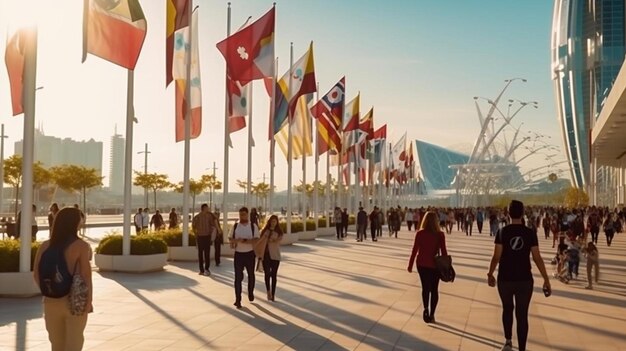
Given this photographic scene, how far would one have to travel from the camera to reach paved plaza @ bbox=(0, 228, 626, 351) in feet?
30.8

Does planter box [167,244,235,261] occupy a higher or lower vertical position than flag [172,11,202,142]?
lower

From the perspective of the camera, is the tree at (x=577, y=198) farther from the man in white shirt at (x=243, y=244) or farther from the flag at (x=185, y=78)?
the man in white shirt at (x=243, y=244)

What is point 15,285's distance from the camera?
44.7ft

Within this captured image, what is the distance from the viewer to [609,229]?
32625 mm

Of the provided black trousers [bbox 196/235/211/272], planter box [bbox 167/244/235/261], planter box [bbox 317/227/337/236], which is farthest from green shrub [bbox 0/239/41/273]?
planter box [bbox 317/227/337/236]

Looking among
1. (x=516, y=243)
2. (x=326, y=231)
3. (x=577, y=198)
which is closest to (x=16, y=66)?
(x=516, y=243)

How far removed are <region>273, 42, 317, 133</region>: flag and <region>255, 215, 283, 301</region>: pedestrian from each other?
533 inches

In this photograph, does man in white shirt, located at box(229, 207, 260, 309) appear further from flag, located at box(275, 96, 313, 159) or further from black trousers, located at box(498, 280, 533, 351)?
flag, located at box(275, 96, 313, 159)

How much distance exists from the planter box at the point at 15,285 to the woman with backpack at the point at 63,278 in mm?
7969

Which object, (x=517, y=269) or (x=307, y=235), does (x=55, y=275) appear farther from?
(x=307, y=235)

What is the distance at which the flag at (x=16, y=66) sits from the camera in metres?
14.4

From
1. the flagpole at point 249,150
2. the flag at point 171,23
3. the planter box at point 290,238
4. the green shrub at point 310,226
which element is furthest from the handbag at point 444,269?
the green shrub at point 310,226

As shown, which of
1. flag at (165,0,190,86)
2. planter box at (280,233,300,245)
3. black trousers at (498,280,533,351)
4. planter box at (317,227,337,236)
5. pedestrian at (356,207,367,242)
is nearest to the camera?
black trousers at (498,280,533,351)

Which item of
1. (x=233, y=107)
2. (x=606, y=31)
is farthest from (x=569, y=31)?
(x=233, y=107)
